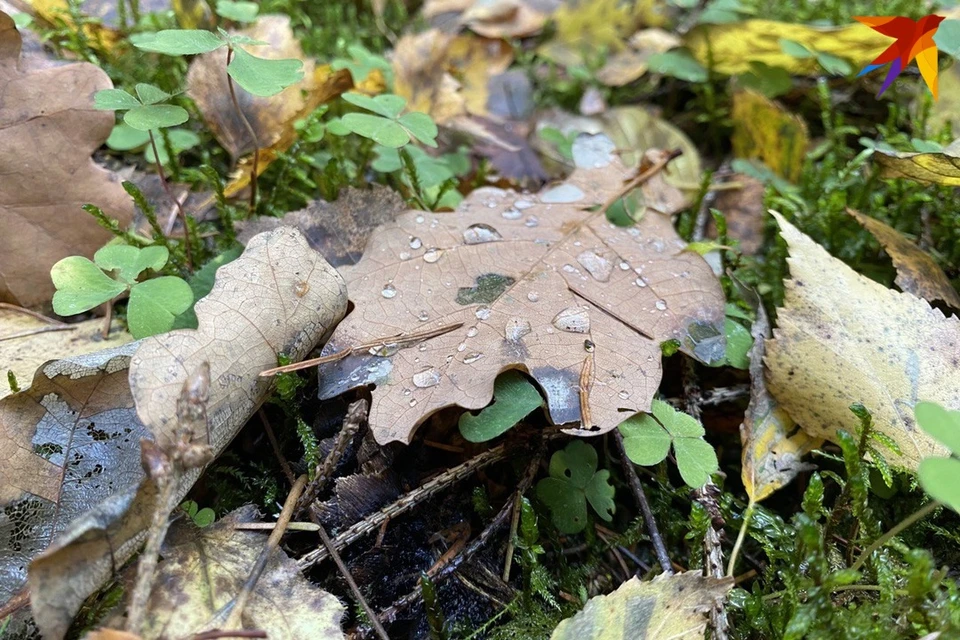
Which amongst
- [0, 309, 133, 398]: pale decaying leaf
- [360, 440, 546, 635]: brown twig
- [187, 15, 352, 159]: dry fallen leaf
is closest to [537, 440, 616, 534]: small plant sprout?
[360, 440, 546, 635]: brown twig

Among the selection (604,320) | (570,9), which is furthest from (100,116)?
(570,9)

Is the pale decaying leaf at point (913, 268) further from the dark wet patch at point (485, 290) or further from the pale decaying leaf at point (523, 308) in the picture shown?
the dark wet patch at point (485, 290)

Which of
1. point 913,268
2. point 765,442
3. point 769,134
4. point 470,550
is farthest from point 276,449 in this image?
point 769,134

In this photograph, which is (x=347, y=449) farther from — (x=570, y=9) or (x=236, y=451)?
(x=570, y=9)

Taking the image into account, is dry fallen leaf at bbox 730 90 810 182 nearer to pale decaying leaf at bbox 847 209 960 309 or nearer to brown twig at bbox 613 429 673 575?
pale decaying leaf at bbox 847 209 960 309

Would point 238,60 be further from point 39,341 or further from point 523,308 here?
point 523,308

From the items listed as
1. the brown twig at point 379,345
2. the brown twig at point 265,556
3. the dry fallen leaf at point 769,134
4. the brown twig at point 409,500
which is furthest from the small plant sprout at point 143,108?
the dry fallen leaf at point 769,134
